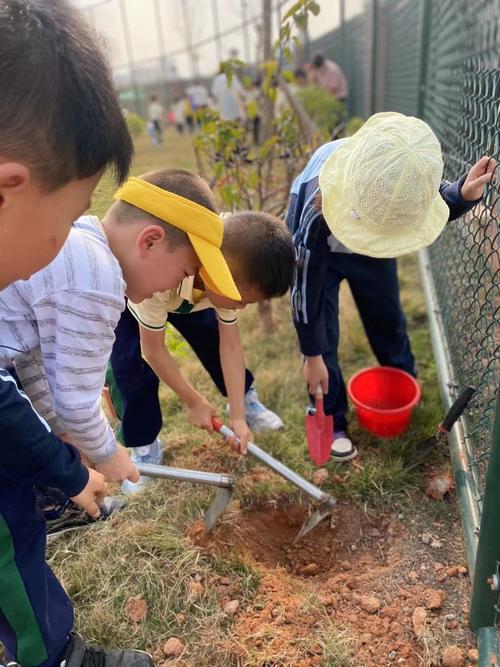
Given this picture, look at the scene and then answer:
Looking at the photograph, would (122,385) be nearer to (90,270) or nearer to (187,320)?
(187,320)

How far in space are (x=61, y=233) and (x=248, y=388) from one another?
A: 1690 millimetres

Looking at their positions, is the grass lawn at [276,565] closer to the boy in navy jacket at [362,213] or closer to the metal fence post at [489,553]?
the metal fence post at [489,553]

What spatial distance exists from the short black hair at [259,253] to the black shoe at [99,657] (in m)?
1.09

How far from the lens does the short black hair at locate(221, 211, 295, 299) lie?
173cm

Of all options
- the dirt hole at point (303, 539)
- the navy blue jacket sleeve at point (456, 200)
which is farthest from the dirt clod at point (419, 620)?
the navy blue jacket sleeve at point (456, 200)

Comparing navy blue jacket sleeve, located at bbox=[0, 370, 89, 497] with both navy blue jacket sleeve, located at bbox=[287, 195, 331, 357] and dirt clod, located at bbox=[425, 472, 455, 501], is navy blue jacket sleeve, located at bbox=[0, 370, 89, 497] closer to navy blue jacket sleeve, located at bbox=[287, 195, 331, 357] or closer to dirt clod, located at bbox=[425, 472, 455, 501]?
navy blue jacket sleeve, located at bbox=[287, 195, 331, 357]

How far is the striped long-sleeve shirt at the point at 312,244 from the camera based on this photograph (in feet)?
6.32

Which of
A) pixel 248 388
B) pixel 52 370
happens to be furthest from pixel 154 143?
pixel 52 370

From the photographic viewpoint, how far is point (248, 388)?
2.66 m

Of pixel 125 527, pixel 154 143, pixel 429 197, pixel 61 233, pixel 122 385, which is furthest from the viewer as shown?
pixel 154 143

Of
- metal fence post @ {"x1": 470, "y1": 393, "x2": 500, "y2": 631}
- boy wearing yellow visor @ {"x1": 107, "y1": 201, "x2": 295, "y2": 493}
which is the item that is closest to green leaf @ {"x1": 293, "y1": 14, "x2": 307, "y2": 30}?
boy wearing yellow visor @ {"x1": 107, "y1": 201, "x2": 295, "y2": 493}

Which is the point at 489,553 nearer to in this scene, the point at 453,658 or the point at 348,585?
the point at 453,658

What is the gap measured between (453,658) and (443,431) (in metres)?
0.77

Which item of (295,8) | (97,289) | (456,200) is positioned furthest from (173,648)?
(295,8)
